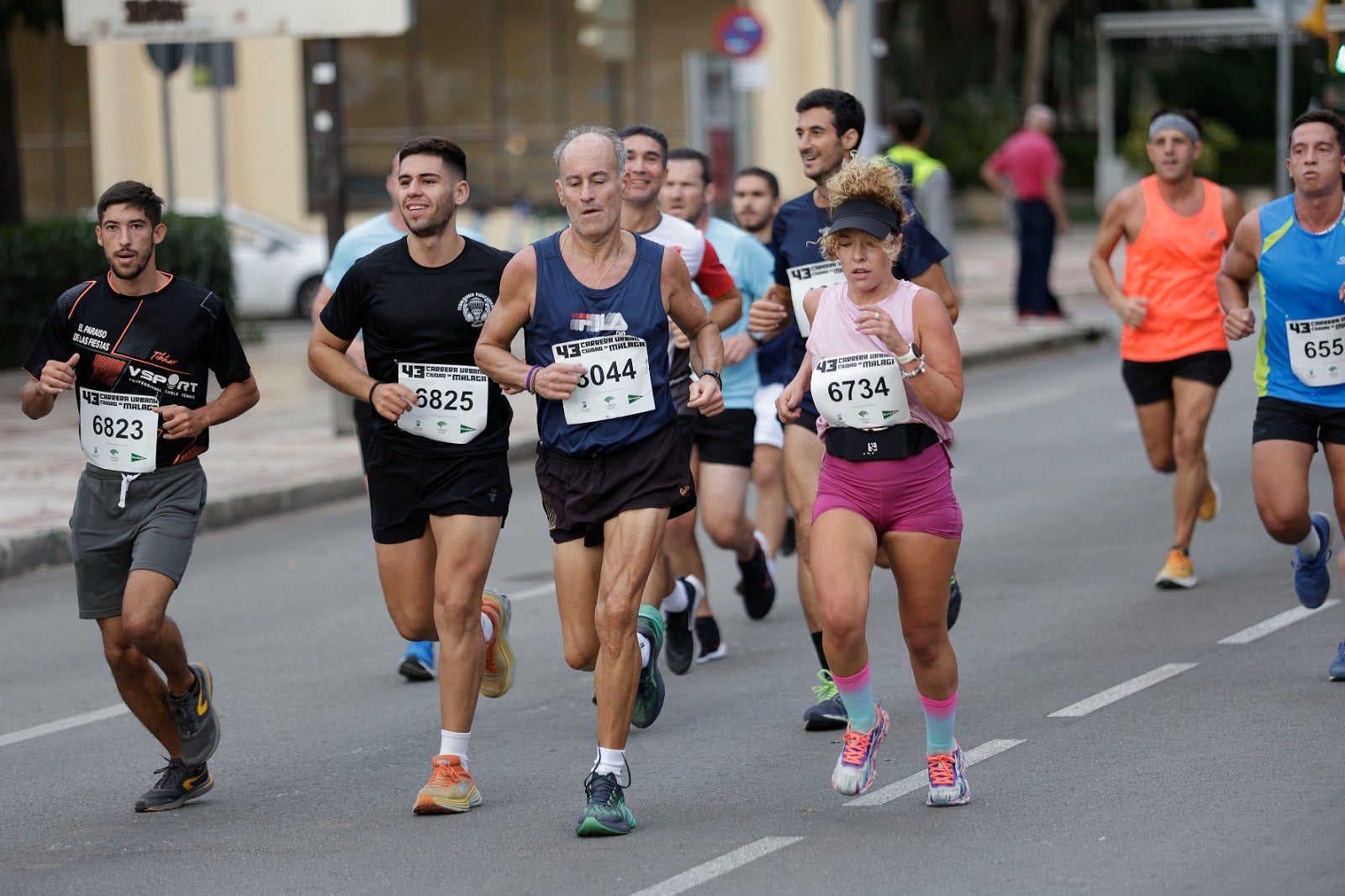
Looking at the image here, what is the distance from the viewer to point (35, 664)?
28.8ft

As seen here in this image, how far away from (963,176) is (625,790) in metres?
40.5

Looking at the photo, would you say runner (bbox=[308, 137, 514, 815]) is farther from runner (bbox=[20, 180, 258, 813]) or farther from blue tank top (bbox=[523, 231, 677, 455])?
runner (bbox=[20, 180, 258, 813])

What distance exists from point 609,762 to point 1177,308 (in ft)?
14.7

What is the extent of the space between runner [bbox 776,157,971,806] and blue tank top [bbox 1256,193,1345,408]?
2234mm

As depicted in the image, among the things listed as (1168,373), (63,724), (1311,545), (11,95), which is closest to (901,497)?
(1311,545)

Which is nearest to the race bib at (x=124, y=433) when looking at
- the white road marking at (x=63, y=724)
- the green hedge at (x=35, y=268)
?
the white road marking at (x=63, y=724)

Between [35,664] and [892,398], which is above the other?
[892,398]

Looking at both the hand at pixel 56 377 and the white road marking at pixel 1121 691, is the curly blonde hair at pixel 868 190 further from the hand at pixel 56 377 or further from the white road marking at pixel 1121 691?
the hand at pixel 56 377

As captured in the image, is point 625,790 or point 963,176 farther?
point 963,176

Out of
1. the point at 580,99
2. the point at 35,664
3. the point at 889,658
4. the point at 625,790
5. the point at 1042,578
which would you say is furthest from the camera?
the point at 580,99

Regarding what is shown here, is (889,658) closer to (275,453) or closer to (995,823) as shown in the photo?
(995,823)

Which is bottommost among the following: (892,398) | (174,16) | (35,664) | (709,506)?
(35,664)

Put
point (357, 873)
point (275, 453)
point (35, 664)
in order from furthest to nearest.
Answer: point (275, 453), point (35, 664), point (357, 873)

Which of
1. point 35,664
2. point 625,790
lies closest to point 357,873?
point 625,790
